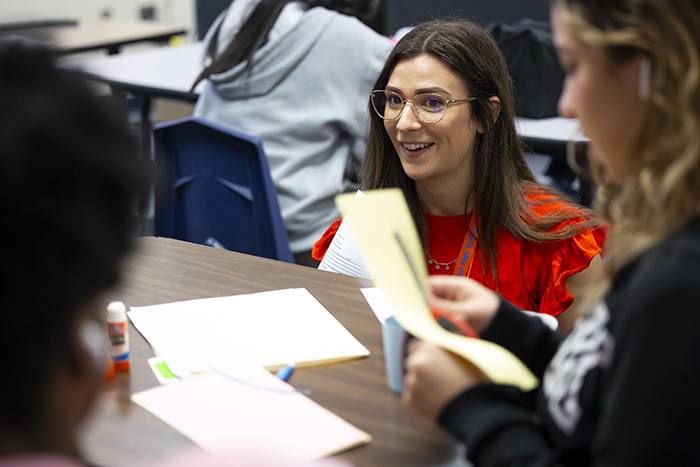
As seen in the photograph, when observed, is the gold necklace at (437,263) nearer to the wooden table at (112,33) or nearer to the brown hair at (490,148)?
the brown hair at (490,148)

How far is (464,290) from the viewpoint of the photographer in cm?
91

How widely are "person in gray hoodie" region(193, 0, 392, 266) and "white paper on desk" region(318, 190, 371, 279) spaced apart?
66 cm

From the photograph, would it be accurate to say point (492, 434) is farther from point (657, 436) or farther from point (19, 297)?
point (19, 297)

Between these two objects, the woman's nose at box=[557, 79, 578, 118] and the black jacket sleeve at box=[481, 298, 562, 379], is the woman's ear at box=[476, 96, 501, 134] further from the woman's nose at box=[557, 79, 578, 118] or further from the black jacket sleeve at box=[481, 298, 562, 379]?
the woman's nose at box=[557, 79, 578, 118]

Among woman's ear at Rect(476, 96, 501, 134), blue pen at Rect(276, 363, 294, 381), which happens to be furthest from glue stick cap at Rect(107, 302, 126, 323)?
woman's ear at Rect(476, 96, 501, 134)

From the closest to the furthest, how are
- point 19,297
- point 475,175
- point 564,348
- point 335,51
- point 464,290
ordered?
point 19,297 → point 564,348 → point 464,290 → point 475,175 → point 335,51

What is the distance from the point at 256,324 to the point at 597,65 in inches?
26.8

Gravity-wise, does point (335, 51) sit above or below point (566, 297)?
above

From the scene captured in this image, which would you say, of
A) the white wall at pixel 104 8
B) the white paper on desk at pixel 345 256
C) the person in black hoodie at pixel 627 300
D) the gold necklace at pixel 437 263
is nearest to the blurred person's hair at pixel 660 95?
the person in black hoodie at pixel 627 300

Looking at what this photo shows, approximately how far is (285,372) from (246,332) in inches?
5.8

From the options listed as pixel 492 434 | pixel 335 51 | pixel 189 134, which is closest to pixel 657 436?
pixel 492 434

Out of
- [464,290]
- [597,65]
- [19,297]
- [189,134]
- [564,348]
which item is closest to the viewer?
[19,297]

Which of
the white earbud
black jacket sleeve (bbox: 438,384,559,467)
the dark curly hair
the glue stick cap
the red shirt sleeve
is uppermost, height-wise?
the white earbud

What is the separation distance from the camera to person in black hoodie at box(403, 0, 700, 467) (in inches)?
21.8
